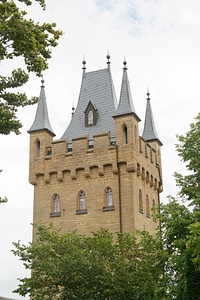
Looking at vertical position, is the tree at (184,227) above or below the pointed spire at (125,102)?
below

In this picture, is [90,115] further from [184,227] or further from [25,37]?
[25,37]

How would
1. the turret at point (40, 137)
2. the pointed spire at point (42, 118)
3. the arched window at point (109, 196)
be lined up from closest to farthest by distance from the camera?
the arched window at point (109, 196)
the turret at point (40, 137)
the pointed spire at point (42, 118)

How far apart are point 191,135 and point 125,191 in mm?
11723

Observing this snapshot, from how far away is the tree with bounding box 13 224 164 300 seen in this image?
24.2m

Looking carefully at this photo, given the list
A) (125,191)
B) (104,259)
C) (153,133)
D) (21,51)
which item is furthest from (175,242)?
(153,133)

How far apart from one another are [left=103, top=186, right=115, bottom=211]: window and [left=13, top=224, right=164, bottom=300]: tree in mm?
6793

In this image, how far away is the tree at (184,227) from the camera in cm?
1948

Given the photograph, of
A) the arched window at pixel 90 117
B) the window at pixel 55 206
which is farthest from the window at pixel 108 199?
the arched window at pixel 90 117

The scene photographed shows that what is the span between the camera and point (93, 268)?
25031mm

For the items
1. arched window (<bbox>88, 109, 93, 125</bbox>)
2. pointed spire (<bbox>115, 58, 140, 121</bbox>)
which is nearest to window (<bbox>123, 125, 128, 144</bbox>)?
pointed spire (<bbox>115, 58, 140, 121</bbox>)

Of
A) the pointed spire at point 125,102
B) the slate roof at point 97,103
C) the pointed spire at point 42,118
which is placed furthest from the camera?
the pointed spire at point 42,118

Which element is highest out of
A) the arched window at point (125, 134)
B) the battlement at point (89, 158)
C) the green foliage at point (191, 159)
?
the arched window at point (125, 134)

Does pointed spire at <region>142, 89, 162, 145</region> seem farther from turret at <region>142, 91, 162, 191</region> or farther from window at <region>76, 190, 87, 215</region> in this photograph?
window at <region>76, 190, 87, 215</region>

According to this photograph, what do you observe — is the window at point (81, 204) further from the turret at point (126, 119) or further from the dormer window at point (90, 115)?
the dormer window at point (90, 115)
